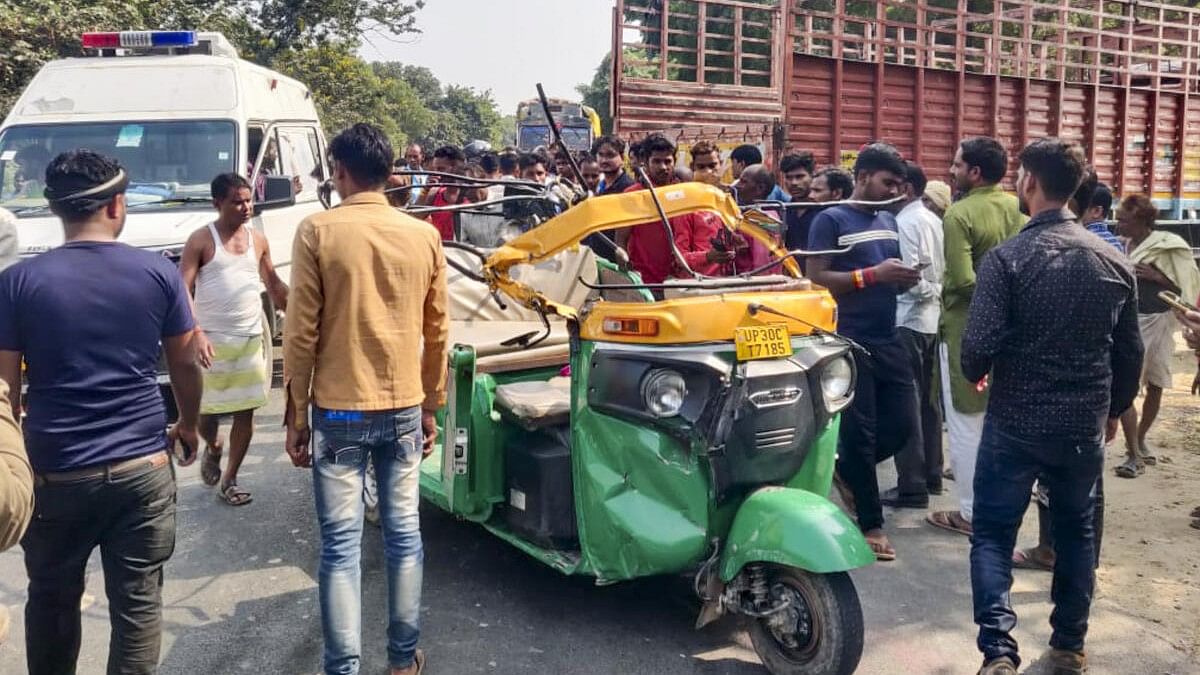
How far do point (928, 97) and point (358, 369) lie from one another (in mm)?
10435

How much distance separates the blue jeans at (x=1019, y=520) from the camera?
11.3ft

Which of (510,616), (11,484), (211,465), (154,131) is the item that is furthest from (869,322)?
(154,131)

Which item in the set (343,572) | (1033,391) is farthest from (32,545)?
(1033,391)

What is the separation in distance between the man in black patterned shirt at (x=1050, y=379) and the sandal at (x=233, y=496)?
376 centimetres

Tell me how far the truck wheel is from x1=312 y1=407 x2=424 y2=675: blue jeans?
4.07 feet

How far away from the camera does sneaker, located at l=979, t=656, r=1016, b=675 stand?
11.0ft

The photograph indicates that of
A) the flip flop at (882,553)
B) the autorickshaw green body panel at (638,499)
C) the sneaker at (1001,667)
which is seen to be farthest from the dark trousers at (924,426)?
the autorickshaw green body panel at (638,499)

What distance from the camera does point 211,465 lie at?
5539 millimetres

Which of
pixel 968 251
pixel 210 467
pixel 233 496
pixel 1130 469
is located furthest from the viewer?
pixel 1130 469

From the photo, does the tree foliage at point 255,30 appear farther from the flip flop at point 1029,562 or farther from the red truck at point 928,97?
the flip flop at point 1029,562

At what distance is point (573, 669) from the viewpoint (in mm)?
3639

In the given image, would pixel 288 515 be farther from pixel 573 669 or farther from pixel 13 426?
pixel 13 426

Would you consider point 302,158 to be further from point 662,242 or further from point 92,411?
point 92,411

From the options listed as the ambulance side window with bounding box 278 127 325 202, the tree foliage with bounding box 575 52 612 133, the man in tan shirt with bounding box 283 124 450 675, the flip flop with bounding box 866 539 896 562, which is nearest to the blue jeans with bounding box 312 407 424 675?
the man in tan shirt with bounding box 283 124 450 675
